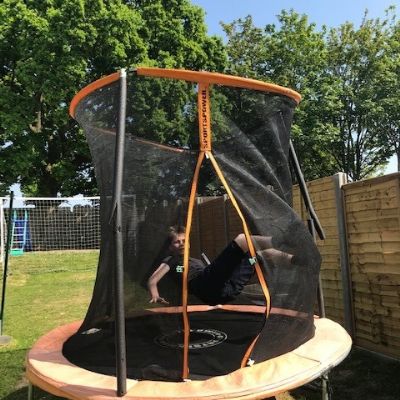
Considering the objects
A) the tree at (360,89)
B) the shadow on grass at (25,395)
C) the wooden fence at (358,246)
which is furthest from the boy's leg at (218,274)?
the tree at (360,89)

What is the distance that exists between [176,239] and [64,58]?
14.8 m

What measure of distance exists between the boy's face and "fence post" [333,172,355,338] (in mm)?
2237

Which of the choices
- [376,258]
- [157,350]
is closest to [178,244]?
[157,350]

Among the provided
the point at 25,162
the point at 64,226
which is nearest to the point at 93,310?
the point at 64,226

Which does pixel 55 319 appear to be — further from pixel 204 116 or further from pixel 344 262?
pixel 204 116

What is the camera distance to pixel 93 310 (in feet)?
9.68

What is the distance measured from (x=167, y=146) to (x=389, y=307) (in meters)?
2.34

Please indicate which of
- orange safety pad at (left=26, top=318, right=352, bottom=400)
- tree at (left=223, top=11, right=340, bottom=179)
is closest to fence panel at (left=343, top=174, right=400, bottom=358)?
orange safety pad at (left=26, top=318, right=352, bottom=400)

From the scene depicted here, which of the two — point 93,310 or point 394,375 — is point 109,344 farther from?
point 394,375

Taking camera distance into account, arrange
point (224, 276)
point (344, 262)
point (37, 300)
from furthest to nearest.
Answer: point (37, 300) → point (344, 262) → point (224, 276)

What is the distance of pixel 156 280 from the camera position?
2.59 m

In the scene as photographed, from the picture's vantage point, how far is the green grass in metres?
4.11

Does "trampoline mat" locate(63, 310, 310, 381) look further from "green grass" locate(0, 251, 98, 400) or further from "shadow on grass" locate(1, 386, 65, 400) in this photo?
"green grass" locate(0, 251, 98, 400)

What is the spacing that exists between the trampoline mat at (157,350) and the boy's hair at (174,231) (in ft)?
1.39
